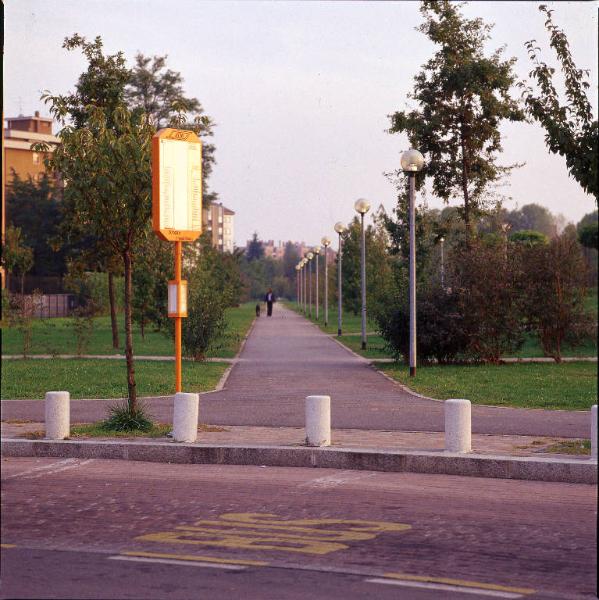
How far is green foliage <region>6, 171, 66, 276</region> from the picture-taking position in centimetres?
9506

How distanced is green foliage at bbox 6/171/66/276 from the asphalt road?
277 ft

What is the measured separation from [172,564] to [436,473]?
5.19 metres

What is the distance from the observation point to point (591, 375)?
25.0m

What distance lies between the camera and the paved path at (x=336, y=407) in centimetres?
1570

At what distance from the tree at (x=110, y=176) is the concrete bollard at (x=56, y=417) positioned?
49.0 inches

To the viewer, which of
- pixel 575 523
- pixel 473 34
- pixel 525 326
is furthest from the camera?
pixel 473 34

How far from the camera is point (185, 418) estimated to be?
13461 mm

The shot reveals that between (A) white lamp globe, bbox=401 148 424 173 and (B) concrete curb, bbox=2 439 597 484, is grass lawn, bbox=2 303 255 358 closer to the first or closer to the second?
(A) white lamp globe, bbox=401 148 424 173

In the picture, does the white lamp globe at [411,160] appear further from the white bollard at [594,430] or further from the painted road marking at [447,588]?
the painted road marking at [447,588]

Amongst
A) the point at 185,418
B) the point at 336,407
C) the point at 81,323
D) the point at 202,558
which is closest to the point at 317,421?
the point at 185,418

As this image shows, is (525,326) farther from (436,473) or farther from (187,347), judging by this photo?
(436,473)

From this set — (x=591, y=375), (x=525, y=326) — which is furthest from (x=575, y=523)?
(x=525, y=326)

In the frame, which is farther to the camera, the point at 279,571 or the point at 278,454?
the point at 278,454

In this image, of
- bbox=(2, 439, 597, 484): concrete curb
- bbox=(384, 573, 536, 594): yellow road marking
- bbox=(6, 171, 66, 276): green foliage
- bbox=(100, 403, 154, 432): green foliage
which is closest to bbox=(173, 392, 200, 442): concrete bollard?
bbox=(2, 439, 597, 484): concrete curb
